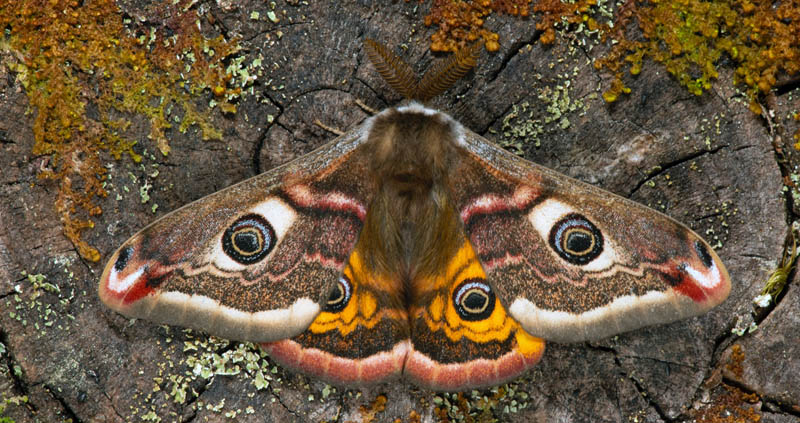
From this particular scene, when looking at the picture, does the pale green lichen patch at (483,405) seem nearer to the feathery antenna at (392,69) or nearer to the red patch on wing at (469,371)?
the red patch on wing at (469,371)

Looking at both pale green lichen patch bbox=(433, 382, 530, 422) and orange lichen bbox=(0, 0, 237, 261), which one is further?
pale green lichen patch bbox=(433, 382, 530, 422)

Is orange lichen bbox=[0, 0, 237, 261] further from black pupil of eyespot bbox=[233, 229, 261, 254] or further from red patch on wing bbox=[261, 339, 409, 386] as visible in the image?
red patch on wing bbox=[261, 339, 409, 386]

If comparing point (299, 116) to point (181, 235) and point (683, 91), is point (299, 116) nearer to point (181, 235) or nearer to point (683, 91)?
point (181, 235)

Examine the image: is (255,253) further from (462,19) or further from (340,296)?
(462,19)

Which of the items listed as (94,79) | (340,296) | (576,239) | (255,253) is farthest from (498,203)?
(94,79)

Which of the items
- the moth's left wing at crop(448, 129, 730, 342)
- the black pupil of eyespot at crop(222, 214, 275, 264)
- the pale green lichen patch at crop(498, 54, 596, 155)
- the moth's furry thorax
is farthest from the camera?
the pale green lichen patch at crop(498, 54, 596, 155)

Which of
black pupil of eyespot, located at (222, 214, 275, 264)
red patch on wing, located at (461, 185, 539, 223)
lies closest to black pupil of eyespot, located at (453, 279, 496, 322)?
red patch on wing, located at (461, 185, 539, 223)

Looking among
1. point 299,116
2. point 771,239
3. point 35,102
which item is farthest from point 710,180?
point 35,102

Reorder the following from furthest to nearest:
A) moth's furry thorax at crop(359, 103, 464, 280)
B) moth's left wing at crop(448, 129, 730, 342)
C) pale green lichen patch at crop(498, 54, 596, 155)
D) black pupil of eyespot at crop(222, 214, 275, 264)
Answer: pale green lichen patch at crop(498, 54, 596, 155), moth's furry thorax at crop(359, 103, 464, 280), black pupil of eyespot at crop(222, 214, 275, 264), moth's left wing at crop(448, 129, 730, 342)

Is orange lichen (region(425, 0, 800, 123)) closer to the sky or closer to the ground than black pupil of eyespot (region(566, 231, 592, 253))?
closer to the sky
